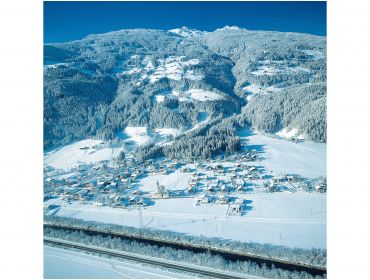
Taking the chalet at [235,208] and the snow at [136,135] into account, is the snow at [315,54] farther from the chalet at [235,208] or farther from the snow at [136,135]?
the chalet at [235,208]

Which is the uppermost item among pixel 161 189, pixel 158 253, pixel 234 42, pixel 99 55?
pixel 234 42

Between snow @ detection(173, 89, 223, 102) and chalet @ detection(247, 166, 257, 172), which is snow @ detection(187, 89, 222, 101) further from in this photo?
chalet @ detection(247, 166, 257, 172)

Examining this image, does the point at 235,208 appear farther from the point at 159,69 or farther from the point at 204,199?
the point at 159,69

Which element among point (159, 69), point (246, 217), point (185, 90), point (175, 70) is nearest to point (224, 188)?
point (246, 217)

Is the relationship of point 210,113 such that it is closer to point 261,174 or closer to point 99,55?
point 261,174

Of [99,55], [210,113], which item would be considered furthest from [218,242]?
[99,55]

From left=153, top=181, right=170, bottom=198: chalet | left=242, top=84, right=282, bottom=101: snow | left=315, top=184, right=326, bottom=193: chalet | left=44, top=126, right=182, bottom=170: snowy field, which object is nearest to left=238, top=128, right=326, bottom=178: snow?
left=315, top=184, right=326, bottom=193: chalet
